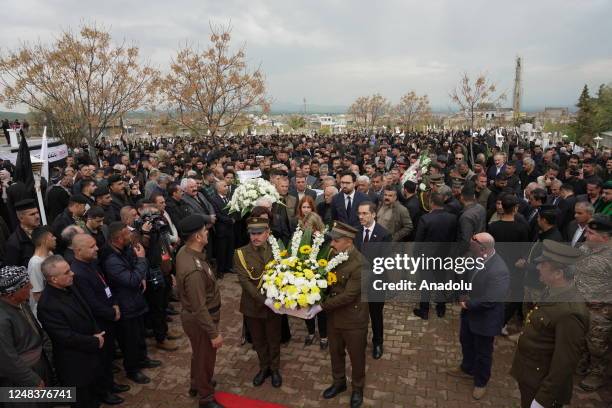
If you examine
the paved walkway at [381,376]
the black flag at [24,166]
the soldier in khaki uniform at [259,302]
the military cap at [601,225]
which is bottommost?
the paved walkway at [381,376]

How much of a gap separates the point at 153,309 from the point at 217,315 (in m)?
1.86

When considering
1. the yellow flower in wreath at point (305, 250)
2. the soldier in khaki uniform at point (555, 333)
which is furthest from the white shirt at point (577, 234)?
the yellow flower in wreath at point (305, 250)

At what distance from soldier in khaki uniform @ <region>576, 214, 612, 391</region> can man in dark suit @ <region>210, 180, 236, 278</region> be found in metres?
6.34

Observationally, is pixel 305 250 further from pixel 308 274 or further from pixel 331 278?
pixel 331 278

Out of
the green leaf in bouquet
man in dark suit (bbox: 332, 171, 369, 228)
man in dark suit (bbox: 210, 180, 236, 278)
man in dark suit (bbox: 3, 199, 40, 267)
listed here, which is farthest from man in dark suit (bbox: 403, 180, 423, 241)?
man in dark suit (bbox: 3, 199, 40, 267)

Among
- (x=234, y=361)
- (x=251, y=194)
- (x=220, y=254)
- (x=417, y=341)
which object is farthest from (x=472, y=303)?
(x=220, y=254)

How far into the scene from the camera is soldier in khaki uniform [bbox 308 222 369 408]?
4.16 m

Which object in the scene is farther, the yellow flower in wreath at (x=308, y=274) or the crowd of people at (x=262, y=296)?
the yellow flower in wreath at (x=308, y=274)

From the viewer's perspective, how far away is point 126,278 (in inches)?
183

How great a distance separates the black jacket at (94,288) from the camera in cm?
423

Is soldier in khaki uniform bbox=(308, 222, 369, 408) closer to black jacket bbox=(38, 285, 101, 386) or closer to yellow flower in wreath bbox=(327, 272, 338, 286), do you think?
yellow flower in wreath bbox=(327, 272, 338, 286)

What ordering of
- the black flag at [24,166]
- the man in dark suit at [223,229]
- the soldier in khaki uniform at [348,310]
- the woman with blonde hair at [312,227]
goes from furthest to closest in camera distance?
1. the man in dark suit at [223,229]
2. the black flag at [24,166]
3. the woman with blonde hair at [312,227]
4. the soldier in khaki uniform at [348,310]

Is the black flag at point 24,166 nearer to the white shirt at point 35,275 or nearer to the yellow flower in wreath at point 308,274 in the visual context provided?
the white shirt at point 35,275

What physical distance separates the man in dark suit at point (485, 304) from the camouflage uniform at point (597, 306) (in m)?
0.78
